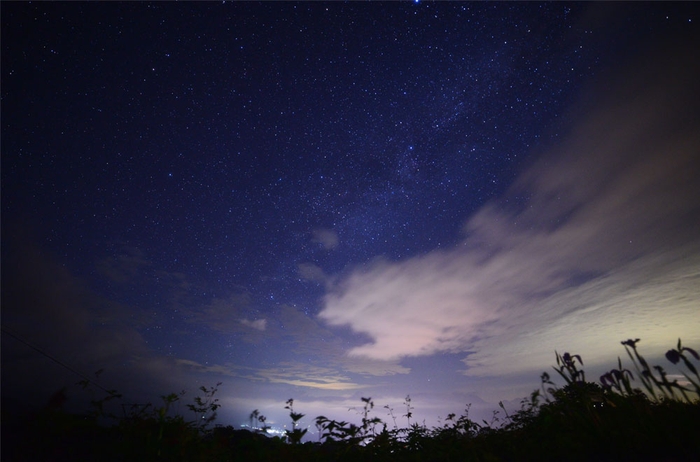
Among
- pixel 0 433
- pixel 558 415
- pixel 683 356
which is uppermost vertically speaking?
pixel 683 356

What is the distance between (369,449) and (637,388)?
4033 millimetres

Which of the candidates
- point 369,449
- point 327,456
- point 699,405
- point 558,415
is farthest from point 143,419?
point 699,405

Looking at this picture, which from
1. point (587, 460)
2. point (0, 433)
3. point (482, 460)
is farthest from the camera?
point (482, 460)

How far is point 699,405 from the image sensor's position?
11.8 feet

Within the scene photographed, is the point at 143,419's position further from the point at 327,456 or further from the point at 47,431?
the point at 327,456

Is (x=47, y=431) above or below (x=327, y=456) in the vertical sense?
above

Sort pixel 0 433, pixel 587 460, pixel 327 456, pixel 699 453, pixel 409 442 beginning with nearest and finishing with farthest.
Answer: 1. pixel 699 453
2. pixel 587 460
3. pixel 0 433
4. pixel 327 456
5. pixel 409 442

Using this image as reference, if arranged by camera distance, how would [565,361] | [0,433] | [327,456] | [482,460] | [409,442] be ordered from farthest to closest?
[409,442] → [565,361] → [327,456] → [482,460] → [0,433]

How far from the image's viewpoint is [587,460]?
2.88 metres

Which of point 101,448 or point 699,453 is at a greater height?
point 101,448

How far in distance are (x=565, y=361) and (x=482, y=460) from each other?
2029 mm

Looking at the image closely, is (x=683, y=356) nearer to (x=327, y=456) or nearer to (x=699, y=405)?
(x=699, y=405)

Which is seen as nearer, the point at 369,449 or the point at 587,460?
the point at 587,460

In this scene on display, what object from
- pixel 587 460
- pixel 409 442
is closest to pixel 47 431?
pixel 409 442
